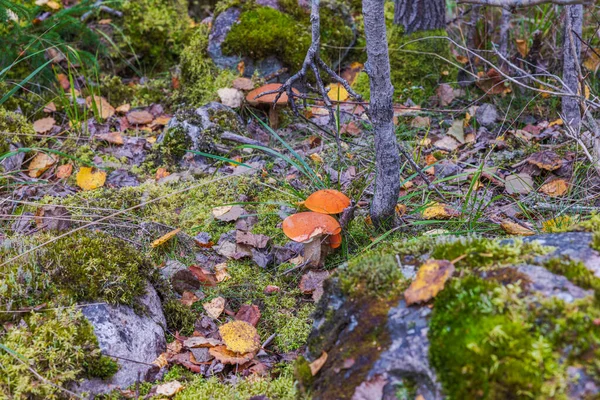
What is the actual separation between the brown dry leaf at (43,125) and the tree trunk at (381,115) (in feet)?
10.1

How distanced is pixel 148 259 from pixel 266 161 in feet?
5.20

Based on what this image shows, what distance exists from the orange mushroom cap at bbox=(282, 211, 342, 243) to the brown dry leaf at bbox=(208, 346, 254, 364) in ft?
2.04

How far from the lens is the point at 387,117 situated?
267 centimetres

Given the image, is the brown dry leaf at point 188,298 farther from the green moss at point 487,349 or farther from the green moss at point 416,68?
the green moss at point 416,68

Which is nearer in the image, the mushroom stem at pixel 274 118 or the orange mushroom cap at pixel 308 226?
the orange mushroom cap at pixel 308 226

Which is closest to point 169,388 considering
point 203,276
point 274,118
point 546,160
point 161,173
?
point 203,276

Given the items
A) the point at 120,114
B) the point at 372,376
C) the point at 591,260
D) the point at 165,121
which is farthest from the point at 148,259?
the point at 120,114

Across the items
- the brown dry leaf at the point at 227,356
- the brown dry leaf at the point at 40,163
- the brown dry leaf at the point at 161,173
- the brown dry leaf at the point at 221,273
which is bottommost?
the brown dry leaf at the point at 227,356

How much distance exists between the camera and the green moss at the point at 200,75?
4.79m

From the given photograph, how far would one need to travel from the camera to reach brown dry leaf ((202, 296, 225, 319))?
2670 millimetres

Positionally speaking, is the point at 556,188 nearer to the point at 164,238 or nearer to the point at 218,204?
the point at 218,204

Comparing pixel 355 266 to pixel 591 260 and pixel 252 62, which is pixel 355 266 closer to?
pixel 591 260

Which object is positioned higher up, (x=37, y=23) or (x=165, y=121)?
(x=37, y=23)

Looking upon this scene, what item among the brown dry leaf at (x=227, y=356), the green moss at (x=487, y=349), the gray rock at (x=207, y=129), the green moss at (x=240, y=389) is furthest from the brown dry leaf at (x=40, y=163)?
the green moss at (x=487, y=349)
